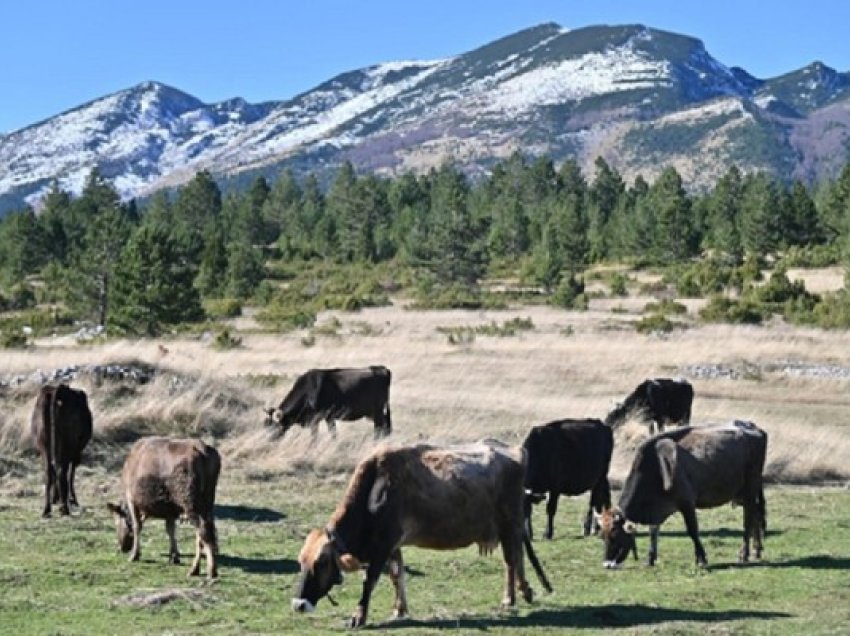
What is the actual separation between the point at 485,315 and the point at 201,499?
5486cm

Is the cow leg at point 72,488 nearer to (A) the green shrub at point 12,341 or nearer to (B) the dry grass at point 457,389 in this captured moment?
(B) the dry grass at point 457,389

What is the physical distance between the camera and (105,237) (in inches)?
2741

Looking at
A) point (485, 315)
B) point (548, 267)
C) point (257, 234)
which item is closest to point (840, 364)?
point (485, 315)

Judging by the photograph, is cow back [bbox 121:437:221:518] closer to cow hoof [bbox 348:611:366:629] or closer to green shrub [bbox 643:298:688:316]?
cow hoof [bbox 348:611:366:629]

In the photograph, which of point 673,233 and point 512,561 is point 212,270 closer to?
point 673,233

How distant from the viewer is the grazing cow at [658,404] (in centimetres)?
2678

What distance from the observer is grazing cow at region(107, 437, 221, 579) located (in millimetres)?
13797

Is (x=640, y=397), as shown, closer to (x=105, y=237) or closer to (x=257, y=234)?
(x=105, y=237)

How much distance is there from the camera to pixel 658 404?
27094mm

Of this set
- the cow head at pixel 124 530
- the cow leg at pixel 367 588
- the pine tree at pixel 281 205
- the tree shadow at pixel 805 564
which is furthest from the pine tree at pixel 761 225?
the cow leg at pixel 367 588

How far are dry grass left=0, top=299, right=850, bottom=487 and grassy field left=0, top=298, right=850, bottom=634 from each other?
3.4 inches

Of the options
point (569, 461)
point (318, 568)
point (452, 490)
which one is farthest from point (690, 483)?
point (318, 568)

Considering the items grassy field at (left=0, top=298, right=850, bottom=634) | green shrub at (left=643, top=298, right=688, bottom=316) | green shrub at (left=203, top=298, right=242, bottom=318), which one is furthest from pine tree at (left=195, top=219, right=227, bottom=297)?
grassy field at (left=0, top=298, right=850, bottom=634)

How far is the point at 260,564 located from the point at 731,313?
164ft
